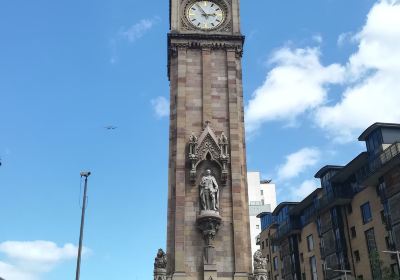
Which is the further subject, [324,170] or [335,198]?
[324,170]

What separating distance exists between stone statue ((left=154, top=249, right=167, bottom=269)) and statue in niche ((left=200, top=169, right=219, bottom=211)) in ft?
13.0

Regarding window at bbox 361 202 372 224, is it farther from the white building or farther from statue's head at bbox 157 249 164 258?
the white building

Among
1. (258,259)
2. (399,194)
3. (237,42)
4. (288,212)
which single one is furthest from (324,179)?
(258,259)

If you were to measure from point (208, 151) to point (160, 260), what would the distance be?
792cm

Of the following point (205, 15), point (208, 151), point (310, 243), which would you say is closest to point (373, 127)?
point (310, 243)

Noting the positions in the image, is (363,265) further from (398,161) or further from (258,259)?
(258,259)

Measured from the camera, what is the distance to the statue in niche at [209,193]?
31562 millimetres

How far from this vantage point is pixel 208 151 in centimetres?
3316

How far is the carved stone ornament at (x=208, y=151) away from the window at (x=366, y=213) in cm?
2992

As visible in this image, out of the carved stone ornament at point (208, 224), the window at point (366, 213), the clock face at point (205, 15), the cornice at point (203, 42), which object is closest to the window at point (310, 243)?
the window at point (366, 213)

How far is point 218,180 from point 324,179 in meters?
38.0

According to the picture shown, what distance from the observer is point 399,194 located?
4909 cm

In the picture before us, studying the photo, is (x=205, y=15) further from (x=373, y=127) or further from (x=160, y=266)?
(x=373, y=127)

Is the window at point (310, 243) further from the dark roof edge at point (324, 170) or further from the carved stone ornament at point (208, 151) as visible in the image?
the carved stone ornament at point (208, 151)
